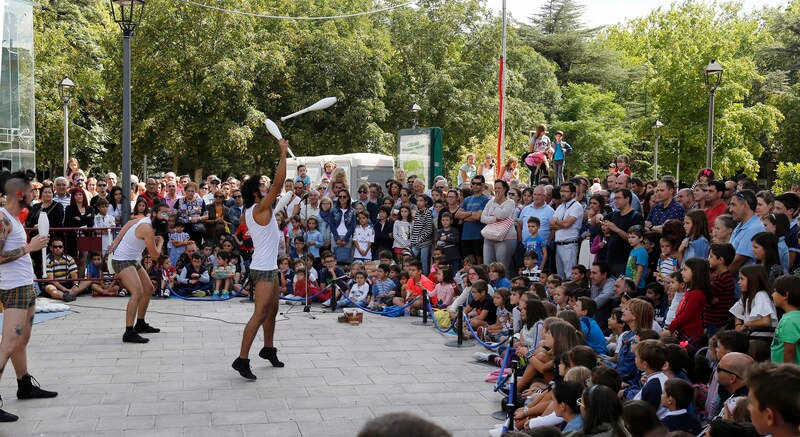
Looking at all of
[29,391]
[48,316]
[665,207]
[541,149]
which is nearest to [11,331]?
[29,391]

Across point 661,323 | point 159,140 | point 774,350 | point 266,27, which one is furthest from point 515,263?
point 266,27

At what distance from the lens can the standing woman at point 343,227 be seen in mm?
14359

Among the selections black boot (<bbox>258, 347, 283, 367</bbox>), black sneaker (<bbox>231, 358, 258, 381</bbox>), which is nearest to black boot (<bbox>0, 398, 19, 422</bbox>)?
black sneaker (<bbox>231, 358, 258, 381</bbox>)

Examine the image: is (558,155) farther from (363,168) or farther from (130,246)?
(130,246)

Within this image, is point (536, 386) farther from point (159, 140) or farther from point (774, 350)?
point (159, 140)

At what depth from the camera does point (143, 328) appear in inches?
407

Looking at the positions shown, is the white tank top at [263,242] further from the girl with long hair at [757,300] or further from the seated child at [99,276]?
the seated child at [99,276]

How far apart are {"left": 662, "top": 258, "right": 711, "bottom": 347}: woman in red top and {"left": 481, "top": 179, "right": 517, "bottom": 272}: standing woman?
16.3 ft

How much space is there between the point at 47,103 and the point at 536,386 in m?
28.7

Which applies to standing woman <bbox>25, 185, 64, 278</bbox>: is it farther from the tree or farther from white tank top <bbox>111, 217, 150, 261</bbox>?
the tree

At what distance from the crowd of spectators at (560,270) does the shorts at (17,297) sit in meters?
3.59

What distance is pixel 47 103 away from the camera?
101 ft

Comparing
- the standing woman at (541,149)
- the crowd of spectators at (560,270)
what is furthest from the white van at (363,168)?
the standing woman at (541,149)

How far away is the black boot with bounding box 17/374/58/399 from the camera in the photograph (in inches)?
281
